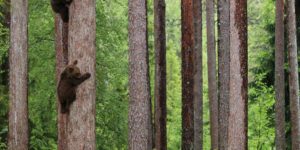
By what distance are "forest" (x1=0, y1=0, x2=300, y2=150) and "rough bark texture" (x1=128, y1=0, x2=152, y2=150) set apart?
0.02 metres

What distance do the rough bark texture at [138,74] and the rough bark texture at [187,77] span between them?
3.23 m

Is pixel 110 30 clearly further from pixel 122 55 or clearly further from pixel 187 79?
pixel 187 79

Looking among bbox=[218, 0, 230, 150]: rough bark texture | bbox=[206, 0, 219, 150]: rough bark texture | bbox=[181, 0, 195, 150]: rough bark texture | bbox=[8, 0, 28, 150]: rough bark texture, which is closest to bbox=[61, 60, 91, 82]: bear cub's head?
bbox=[8, 0, 28, 150]: rough bark texture

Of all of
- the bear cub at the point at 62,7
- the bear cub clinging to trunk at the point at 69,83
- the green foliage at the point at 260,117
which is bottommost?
the green foliage at the point at 260,117

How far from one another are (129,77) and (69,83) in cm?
578

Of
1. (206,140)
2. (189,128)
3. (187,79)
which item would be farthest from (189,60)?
(206,140)

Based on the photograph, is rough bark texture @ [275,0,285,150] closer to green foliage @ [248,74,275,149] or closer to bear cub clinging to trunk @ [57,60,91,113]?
green foliage @ [248,74,275,149]

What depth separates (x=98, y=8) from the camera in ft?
60.1

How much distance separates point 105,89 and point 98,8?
273 centimetres

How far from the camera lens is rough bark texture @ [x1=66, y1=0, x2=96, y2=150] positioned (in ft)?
21.0

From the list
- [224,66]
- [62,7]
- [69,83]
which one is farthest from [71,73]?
[224,66]

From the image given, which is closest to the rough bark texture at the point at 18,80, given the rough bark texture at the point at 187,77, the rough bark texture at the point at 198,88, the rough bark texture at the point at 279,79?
the rough bark texture at the point at 187,77

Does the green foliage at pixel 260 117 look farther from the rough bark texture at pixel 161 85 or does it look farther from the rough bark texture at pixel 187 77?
the rough bark texture at pixel 187 77

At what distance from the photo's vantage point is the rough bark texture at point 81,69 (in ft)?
21.0
